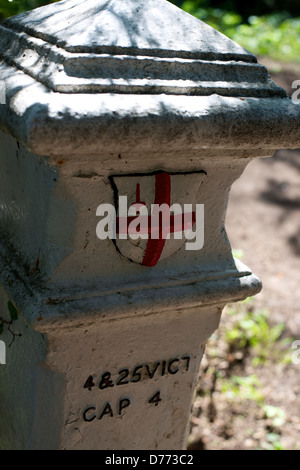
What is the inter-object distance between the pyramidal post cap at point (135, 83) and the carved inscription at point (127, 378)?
74 centimetres

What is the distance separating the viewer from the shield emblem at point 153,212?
1324mm

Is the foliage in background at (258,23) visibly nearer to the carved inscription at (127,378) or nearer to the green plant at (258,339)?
the green plant at (258,339)

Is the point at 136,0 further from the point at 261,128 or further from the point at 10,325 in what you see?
the point at 10,325

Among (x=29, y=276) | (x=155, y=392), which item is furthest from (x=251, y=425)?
(x=29, y=276)

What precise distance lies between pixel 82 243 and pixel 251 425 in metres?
1.66

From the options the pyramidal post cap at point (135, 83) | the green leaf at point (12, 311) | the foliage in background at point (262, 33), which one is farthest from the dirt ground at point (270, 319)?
the foliage in background at point (262, 33)

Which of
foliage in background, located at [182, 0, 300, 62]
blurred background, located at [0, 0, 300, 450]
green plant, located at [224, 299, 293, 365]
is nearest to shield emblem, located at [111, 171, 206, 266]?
blurred background, located at [0, 0, 300, 450]

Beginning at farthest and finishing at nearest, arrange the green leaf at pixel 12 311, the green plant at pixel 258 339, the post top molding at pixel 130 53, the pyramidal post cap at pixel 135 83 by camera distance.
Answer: the green plant at pixel 258 339, the green leaf at pixel 12 311, the post top molding at pixel 130 53, the pyramidal post cap at pixel 135 83

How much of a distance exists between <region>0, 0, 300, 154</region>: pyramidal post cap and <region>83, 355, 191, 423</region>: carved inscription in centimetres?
74

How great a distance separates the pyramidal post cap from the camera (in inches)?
43.3

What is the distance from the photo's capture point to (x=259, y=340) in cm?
304

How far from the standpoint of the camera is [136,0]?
1460 mm

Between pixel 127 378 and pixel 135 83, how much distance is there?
34.5 inches

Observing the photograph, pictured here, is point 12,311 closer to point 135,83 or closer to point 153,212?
point 153,212
